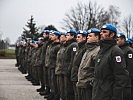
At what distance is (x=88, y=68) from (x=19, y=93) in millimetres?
5883

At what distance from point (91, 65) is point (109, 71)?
4.15ft

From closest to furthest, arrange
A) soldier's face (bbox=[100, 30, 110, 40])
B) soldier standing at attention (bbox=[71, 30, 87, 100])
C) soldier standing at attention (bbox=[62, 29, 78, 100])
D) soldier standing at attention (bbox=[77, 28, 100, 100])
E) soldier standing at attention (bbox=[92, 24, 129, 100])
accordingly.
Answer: soldier standing at attention (bbox=[92, 24, 129, 100]) → soldier's face (bbox=[100, 30, 110, 40]) → soldier standing at attention (bbox=[77, 28, 100, 100]) → soldier standing at attention (bbox=[71, 30, 87, 100]) → soldier standing at attention (bbox=[62, 29, 78, 100])

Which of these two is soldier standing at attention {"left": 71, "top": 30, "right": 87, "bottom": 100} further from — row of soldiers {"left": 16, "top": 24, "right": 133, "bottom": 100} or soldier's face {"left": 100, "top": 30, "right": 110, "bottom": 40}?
soldier's face {"left": 100, "top": 30, "right": 110, "bottom": 40}

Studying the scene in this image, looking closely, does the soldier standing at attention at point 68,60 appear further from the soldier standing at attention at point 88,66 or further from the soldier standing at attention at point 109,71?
the soldier standing at attention at point 109,71

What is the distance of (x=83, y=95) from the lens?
23.4 feet

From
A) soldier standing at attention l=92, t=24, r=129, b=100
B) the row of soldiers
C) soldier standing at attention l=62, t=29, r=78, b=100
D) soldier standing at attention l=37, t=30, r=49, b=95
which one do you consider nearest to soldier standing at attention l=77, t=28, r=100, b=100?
the row of soldiers

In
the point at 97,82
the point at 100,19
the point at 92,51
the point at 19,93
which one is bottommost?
the point at 19,93

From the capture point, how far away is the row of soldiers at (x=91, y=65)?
554cm

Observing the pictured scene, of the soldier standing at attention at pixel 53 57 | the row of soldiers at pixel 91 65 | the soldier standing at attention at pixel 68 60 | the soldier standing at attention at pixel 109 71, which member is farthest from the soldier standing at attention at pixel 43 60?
the soldier standing at attention at pixel 109 71

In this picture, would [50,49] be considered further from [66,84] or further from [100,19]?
[100,19]

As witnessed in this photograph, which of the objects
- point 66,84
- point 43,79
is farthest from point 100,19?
point 66,84

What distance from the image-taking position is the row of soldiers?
5.54 metres

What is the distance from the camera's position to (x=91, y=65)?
685 centimetres

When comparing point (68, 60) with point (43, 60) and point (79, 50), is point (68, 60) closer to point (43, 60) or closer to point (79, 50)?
point (79, 50)
